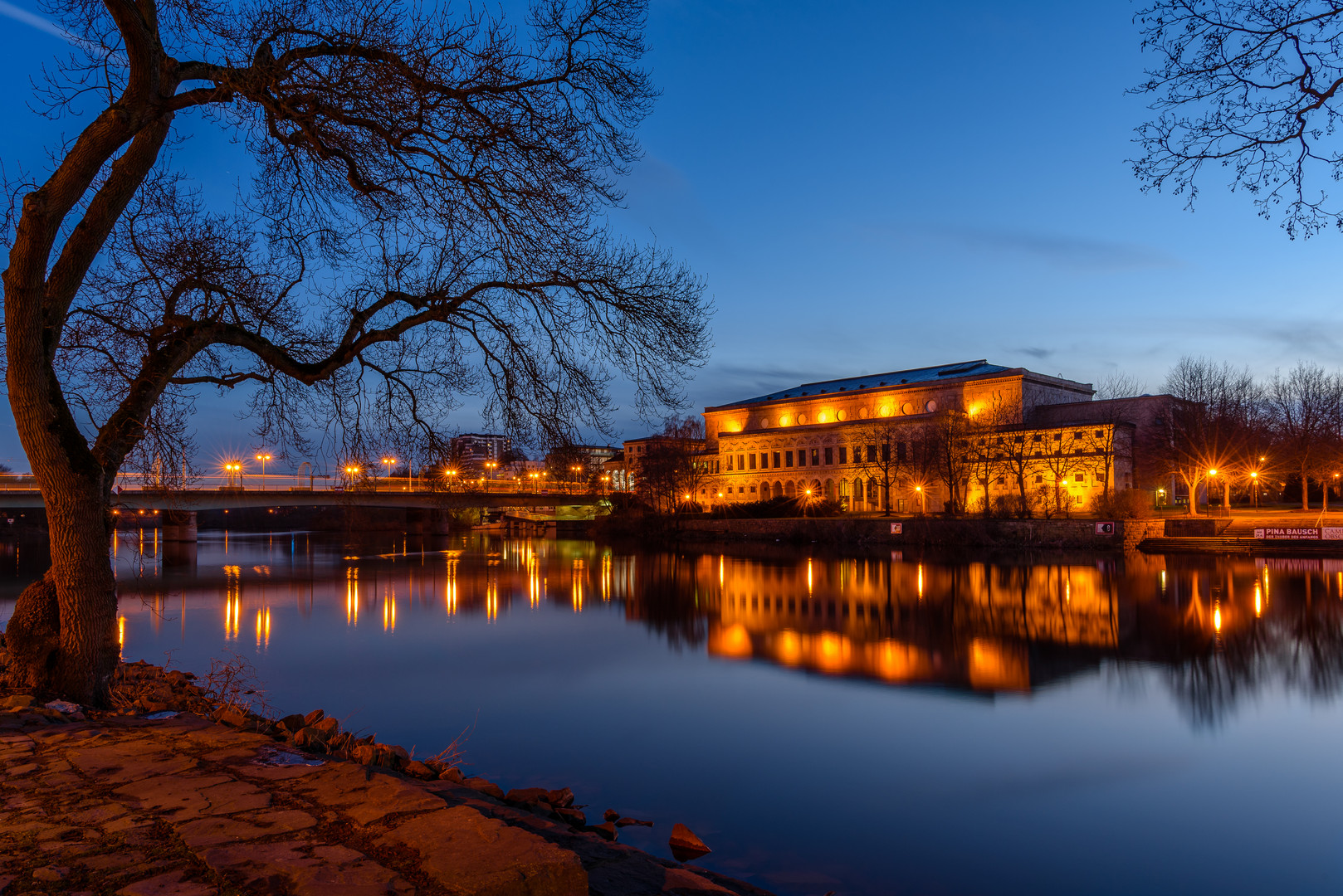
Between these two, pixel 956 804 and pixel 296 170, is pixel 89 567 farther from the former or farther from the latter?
pixel 956 804

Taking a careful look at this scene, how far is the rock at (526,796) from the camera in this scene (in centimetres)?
837

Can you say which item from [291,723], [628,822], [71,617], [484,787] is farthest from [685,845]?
[71,617]

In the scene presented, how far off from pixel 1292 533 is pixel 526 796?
50.0 metres

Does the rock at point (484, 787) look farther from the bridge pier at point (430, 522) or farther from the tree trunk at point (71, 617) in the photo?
the bridge pier at point (430, 522)

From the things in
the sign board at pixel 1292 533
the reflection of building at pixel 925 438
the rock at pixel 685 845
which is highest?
the reflection of building at pixel 925 438

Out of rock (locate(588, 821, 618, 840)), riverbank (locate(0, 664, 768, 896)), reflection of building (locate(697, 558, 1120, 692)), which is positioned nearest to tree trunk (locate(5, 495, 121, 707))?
riverbank (locate(0, 664, 768, 896))

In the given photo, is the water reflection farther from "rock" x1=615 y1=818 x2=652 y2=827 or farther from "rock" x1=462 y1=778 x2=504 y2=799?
"rock" x1=615 y1=818 x2=652 y2=827

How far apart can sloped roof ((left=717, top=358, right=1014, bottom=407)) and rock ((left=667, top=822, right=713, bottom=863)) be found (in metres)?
84.3

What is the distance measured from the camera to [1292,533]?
45.0 metres

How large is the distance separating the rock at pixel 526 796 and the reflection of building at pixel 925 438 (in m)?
61.9

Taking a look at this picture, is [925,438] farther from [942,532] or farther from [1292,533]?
[1292,533]

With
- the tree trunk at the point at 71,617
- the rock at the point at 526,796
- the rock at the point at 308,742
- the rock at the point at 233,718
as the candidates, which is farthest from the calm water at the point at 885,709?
the tree trunk at the point at 71,617

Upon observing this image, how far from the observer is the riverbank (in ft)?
14.5

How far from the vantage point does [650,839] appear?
8.59m
